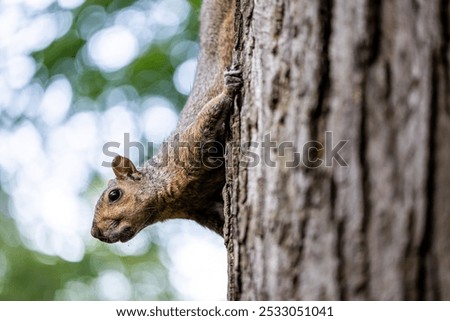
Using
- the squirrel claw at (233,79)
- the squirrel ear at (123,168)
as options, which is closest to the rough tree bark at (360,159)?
the squirrel claw at (233,79)

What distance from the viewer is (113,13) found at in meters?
5.66

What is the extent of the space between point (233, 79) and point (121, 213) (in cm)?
217

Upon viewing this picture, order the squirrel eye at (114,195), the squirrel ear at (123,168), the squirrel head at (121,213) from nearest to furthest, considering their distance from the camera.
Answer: the squirrel head at (121,213) < the squirrel eye at (114,195) < the squirrel ear at (123,168)

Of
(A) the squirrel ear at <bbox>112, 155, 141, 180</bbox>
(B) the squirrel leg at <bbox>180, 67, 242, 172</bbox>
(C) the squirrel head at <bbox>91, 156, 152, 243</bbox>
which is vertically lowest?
(C) the squirrel head at <bbox>91, 156, 152, 243</bbox>

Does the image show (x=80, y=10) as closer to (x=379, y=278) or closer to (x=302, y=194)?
(x=302, y=194)

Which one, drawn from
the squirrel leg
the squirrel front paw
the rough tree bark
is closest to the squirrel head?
the squirrel leg

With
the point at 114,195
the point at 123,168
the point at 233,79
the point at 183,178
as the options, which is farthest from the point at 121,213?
the point at 233,79

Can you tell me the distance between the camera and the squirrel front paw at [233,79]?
8.86ft

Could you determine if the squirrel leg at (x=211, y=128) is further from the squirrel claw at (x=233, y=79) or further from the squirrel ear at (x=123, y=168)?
the squirrel ear at (x=123, y=168)

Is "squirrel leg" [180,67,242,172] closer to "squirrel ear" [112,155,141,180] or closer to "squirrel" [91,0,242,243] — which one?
"squirrel" [91,0,242,243]

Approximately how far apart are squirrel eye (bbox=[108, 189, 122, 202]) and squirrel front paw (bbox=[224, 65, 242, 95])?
209cm

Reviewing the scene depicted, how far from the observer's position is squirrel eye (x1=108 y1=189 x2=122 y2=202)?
4.68m

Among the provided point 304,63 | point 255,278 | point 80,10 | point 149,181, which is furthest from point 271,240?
point 80,10

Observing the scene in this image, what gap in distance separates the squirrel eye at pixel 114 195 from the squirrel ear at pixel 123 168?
0.57ft
